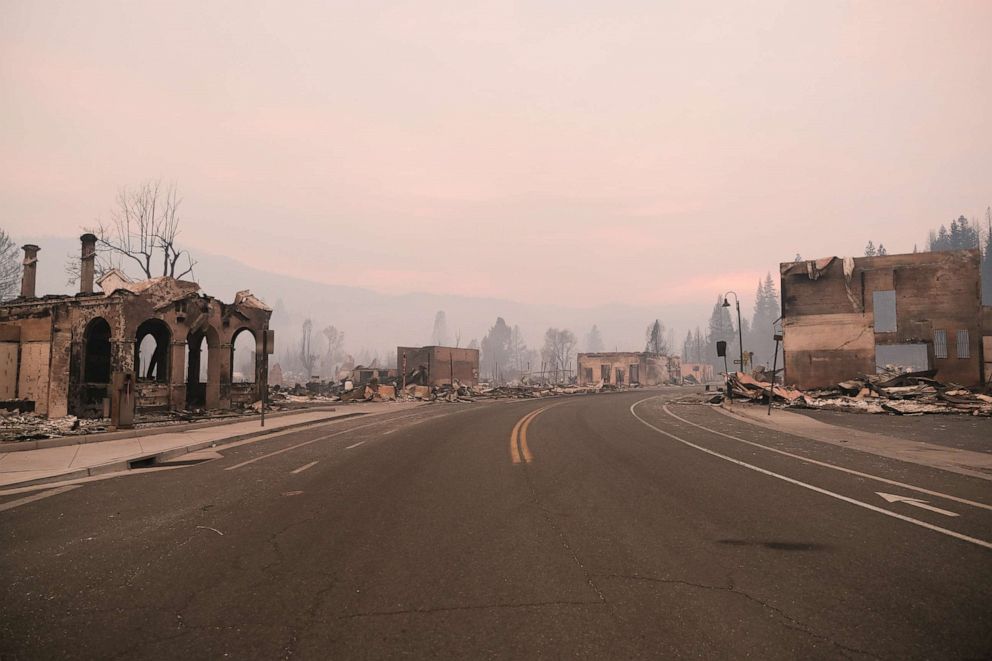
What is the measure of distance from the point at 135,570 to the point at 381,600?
249 cm

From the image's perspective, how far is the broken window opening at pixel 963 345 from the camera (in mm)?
30500

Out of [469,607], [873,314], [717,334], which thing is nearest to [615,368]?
[873,314]

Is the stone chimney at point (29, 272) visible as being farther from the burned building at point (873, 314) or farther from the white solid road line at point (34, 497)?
the burned building at point (873, 314)

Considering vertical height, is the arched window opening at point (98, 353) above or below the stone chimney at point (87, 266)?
below

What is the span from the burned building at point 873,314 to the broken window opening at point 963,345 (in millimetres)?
44

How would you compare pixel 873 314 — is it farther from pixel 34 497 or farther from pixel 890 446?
pixel 34 497

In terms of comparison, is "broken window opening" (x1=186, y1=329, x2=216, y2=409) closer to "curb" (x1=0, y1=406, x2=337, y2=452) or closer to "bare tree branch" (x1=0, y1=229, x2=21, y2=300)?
"curb" (x1=0, y1=406, x2=337, y2=452)

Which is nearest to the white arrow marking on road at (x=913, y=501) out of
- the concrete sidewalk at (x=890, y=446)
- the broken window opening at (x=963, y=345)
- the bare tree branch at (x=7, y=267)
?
A: the concrete sidewalk at (x=890, y=446)

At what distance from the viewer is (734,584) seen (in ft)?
13.9

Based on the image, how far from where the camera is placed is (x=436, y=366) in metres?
55.3

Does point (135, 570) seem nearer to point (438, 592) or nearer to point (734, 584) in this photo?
point (438, 592)

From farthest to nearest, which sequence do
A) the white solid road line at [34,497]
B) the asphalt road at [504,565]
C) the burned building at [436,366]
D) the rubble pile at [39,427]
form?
the burned building at [436,366], the rubble pile at [39,427], the white solid road line at [34,497], the asphalt road at [504,565]

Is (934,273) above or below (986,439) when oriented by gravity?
above

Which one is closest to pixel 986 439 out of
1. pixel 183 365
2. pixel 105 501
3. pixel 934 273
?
pixel 105 501
